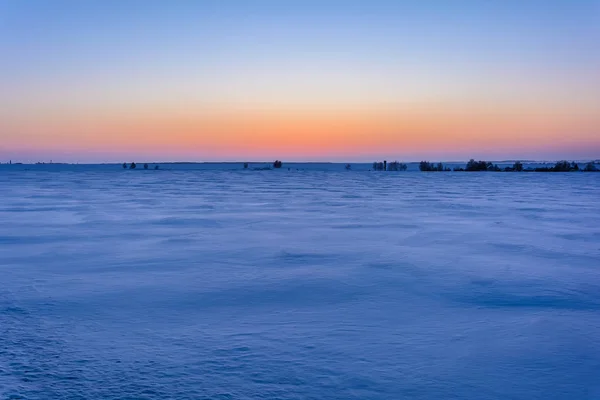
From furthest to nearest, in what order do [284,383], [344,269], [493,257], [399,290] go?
[493,257], [344,269], [399,290], [284,383]

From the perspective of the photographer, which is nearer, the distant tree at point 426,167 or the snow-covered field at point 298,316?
the snow-covered field at point 298,316

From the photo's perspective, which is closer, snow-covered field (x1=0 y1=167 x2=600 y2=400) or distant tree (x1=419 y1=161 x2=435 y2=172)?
snow-covered field (x1=0 y1=167 x2=600 y2=400)

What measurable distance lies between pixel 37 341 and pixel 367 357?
2.05 meters

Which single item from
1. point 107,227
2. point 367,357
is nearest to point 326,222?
point 107,227

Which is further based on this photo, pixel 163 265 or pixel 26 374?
pixel 163 265

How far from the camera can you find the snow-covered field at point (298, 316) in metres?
2.70

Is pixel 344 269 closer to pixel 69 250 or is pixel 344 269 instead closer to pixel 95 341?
pixel 95 341

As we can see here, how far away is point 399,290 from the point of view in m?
4.81

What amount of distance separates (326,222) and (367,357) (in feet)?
24.8

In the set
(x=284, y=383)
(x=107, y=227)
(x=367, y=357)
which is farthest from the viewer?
(x=107, y=227)

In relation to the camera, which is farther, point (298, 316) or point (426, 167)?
point (426, 167)

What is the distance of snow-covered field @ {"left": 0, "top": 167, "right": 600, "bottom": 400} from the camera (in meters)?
2.70

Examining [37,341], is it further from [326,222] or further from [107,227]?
[326,222]

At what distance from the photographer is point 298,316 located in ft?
12.9
